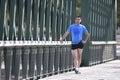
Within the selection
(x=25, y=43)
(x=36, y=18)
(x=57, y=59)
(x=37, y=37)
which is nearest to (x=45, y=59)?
(x=37, y=37)

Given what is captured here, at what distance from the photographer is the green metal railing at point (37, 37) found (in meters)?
10.6

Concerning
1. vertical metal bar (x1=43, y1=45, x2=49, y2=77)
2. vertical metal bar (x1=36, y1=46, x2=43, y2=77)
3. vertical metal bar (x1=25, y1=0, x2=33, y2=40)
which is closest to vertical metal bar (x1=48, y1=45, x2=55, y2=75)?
vertical metal bar (x1=43, y1=45, x2=49, y2=77)

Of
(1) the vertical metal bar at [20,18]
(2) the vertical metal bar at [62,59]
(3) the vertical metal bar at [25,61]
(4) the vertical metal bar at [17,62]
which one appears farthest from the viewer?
(2) the vertical metal bar at [62,59]

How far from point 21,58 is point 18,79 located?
2.08ft

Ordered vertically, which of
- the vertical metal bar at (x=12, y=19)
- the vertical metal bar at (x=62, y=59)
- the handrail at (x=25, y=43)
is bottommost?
the vertical metal bar at (x=62, y=59)

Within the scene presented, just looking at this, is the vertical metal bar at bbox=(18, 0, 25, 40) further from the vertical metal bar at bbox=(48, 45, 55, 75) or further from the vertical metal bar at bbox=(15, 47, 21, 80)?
the vertical metal bar at bbox=(48, 45, 55, 75)

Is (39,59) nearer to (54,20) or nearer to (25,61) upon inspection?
(25,61)

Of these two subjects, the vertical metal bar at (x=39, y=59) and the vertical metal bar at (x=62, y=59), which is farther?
the vertical metal bar at (x=62, y=59)

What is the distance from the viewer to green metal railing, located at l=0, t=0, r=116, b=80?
419 inches

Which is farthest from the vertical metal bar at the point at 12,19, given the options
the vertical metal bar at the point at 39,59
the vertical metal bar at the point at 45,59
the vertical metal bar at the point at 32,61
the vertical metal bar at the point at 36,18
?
the vertical metal bar at the point at 45,59

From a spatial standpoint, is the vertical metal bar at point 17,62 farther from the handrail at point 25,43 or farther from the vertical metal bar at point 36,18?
the vertical metal bar at point 36,18

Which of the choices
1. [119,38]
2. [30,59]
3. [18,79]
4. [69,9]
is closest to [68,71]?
[69,9]

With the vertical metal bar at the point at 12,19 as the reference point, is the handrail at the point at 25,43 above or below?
below

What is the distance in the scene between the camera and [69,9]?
1658 centimetres
